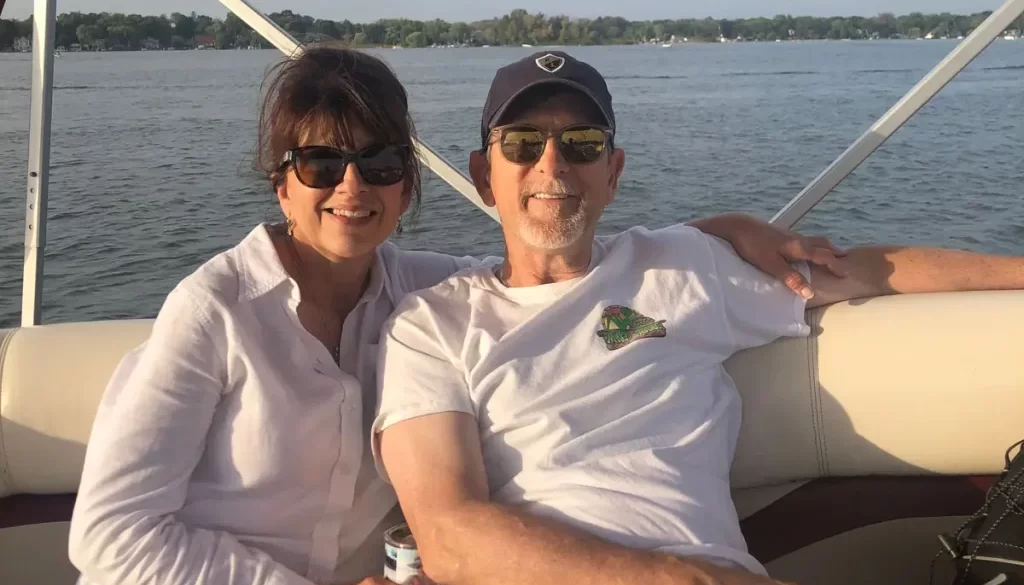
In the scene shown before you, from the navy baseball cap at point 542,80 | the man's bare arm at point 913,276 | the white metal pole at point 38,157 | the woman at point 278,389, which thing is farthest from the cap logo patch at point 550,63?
the white metal pole at point 38,157

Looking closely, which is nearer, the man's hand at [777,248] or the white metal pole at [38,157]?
the man's hand at [777,248]

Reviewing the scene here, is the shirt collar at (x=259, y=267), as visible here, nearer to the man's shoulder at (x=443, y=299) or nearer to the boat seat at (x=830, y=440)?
the man's shoulder at (x=443, y=299)

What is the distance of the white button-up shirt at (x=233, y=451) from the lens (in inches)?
61.1

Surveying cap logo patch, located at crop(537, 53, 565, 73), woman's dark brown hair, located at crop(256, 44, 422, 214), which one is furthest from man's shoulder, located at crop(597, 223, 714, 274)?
woman's dark brown hair, located at crop(256, 44, 422, 214)

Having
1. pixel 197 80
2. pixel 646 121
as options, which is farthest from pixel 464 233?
pixel 197 80

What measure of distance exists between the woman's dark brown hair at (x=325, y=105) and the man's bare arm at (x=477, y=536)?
0.53 m

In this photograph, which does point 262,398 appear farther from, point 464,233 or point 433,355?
point 464,233

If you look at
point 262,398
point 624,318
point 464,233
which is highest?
point 624,318

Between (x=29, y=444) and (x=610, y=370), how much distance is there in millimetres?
1237

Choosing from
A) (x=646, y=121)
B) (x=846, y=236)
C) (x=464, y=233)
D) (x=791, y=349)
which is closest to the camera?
(x=791, y=349)

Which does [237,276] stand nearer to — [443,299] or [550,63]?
[443,299]

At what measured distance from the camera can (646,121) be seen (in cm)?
1670

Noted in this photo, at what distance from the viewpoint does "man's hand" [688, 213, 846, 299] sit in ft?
6.59

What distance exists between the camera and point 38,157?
2445 mm
